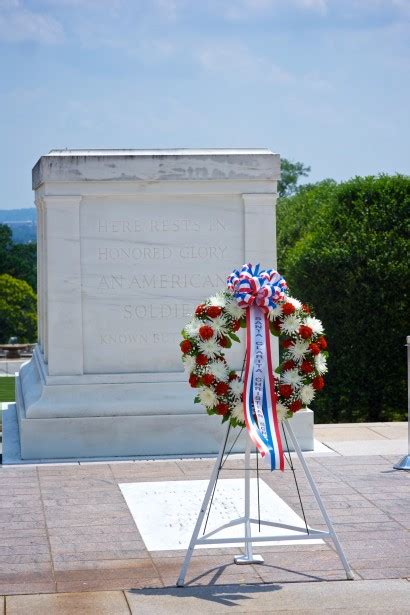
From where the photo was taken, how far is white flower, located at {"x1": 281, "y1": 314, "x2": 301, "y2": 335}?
7035 mm

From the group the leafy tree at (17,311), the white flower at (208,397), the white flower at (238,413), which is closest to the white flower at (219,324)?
the white flower at (208,397)

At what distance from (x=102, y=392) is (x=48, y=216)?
1772 mm

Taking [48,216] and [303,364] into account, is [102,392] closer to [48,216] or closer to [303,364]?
[48,216]

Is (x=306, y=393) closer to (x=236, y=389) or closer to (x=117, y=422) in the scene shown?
(x=236, y=389)

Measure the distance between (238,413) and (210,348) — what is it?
0.44m

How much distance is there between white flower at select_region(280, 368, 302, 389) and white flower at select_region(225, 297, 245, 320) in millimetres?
459

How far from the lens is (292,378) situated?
23.0 feet

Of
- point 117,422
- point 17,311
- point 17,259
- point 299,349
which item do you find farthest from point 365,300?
point 17,259

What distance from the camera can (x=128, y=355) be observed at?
36.4 ft

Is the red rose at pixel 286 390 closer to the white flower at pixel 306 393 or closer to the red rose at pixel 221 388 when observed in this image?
the white flower at pixel 306 393

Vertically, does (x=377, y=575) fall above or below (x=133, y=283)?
below

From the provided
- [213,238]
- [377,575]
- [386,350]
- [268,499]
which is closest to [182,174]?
[213,238]

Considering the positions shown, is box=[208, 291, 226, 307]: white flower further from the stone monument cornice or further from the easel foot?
the stone monument cornice

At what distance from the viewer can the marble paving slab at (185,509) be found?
7941 mm
